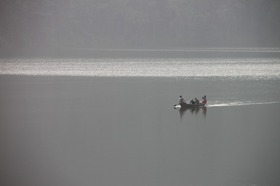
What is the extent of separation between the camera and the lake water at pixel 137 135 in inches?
1022

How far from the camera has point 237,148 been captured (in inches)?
1185

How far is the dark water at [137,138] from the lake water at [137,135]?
0.04 metres

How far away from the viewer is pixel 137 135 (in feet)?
109

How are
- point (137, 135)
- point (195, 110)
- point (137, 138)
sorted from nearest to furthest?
point (137, 138) → point (137, 135) → point (195, 110)

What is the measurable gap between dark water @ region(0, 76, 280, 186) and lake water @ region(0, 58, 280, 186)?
0.04 metres

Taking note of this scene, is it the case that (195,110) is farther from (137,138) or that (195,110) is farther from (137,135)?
(137,138)

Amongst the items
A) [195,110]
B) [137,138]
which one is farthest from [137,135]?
[195,110]

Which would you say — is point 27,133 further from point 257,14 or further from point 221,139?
point 257,14

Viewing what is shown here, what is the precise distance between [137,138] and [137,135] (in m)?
0.79

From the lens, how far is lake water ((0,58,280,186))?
85.1ft

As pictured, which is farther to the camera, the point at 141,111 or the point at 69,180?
the point at 141,111

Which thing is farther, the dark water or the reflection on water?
the reflection on water

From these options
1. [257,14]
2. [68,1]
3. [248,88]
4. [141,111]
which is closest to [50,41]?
[68,1]

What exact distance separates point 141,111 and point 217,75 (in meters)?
32.0
